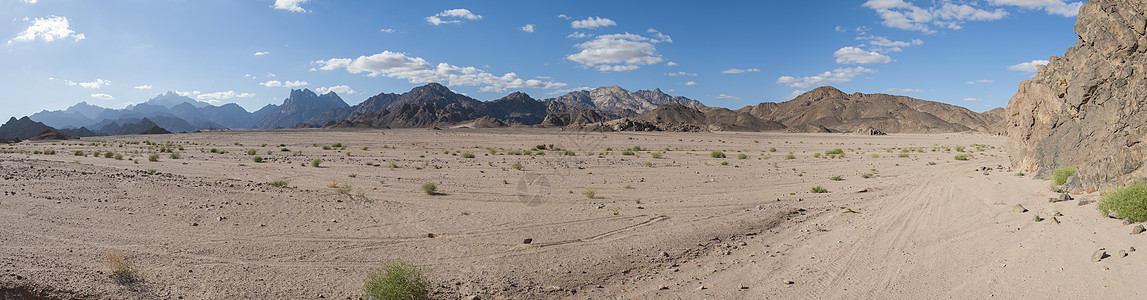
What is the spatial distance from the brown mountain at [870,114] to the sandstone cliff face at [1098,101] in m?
124

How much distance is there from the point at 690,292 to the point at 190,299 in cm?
589

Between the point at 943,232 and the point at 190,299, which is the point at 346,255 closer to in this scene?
the point at 190,299

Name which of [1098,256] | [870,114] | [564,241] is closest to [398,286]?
[564,241]

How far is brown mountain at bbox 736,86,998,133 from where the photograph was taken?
131m

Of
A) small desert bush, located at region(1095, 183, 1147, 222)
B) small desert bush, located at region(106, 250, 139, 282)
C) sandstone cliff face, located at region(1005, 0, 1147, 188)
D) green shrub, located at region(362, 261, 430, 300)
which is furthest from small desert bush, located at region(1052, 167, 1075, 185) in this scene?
small desert bush, located at region(106, 250, 139, 282)

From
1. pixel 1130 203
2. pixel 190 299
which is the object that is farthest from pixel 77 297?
pixel 1130 203

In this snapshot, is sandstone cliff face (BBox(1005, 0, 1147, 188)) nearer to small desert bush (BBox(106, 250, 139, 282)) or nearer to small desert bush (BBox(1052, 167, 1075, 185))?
small desert bush (BBox(1052, 167, 1075, 185))

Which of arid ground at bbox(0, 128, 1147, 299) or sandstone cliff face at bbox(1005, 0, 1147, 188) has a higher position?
sandstone cliff face at bbox(1005, 0, 1147, 188)

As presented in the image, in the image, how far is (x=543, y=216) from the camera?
1147cm

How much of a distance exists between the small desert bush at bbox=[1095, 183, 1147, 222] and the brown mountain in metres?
132

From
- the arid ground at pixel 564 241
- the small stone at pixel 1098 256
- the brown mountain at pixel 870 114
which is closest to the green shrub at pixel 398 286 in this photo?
the arid ground at pixel 564 241

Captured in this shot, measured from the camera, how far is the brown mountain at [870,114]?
13100cm

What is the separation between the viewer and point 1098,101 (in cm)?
1073

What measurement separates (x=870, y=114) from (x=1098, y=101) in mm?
157556
